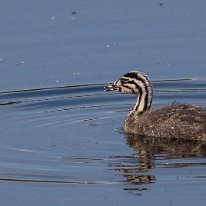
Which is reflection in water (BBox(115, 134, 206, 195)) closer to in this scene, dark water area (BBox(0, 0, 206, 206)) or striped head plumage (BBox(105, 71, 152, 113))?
dark water area (BBox(0, 0, 206, 206))

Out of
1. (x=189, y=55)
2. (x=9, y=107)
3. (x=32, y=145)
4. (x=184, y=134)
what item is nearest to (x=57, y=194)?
(x=32, y=145)

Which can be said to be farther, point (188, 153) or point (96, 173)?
point (188, 153)

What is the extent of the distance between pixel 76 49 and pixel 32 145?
5223 millimetres

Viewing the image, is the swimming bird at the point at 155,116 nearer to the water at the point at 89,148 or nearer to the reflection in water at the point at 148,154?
the reflection in water at the point at 148,154

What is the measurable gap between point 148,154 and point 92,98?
3.63m

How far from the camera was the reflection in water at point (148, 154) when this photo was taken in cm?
1688

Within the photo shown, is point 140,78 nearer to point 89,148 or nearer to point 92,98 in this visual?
point 92,98

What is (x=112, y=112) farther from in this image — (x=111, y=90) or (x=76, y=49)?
(x=76, y=49)

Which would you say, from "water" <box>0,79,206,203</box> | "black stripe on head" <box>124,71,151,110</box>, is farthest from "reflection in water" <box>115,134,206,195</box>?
"black stripe on head" <box>124,71,151,110</box>

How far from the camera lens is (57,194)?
16.2 meters

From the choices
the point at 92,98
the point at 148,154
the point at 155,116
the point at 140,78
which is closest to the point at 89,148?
the point at 148,154

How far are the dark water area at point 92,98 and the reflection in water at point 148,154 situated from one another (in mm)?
21

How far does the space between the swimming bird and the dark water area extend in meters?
0.24

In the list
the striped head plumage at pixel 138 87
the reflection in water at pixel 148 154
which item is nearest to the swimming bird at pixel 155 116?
the striped head plumage at pixel 138 87
